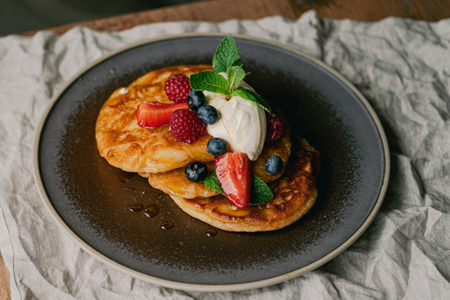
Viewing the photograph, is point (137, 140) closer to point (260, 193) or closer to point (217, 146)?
point (217, 146)

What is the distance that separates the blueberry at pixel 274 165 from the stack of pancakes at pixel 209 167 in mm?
57

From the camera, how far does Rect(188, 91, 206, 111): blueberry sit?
1.84 meters

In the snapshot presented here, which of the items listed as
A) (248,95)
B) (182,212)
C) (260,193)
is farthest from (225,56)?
(182,212)

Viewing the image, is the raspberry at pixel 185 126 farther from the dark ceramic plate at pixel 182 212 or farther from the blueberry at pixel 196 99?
the dark ceramic plate at pixel 182 212

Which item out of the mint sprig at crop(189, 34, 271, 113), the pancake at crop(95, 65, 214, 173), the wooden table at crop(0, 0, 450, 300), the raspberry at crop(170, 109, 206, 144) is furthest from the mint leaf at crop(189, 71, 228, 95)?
the wooden table at crop(0, 0, 450, 300)

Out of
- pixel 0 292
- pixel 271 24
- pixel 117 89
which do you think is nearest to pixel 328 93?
pixel 271 24

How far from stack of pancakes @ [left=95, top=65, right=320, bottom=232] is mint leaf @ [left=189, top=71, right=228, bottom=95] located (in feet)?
0.80

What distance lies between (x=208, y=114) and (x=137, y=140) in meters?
0.41

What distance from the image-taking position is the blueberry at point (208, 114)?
180 cm

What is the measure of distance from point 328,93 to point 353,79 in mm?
425

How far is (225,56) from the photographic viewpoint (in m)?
1.95

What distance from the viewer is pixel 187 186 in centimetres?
185

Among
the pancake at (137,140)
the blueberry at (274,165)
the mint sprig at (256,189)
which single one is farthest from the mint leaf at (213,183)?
the blueberry at (274,165)

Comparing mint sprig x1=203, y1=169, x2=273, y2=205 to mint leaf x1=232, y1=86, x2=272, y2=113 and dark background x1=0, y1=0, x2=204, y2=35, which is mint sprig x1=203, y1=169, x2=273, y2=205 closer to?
mint leaf x1=232, y1=86, x2=272, y2=113
